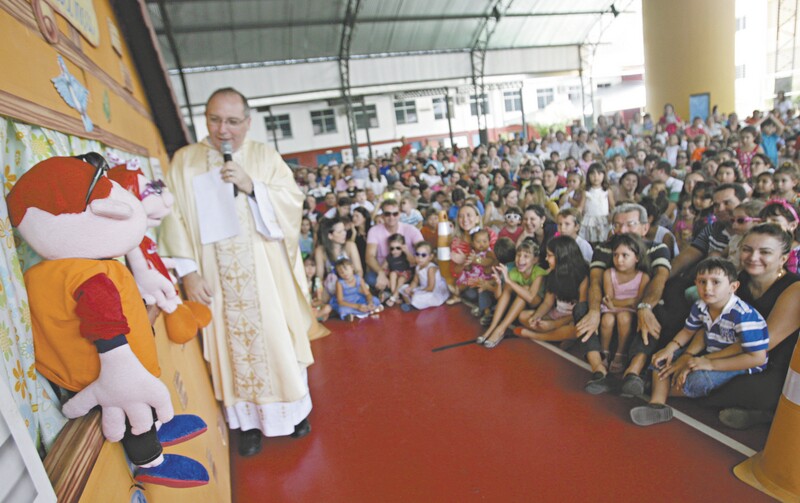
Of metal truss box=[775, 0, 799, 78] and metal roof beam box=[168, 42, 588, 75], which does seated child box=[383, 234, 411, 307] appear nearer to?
metal roof beam box=[168, 42, 588, 75]

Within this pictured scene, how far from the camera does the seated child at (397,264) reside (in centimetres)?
509

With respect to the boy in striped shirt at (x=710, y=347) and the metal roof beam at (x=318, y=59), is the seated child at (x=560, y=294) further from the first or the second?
the metal roof beam at (x=318, y=59)

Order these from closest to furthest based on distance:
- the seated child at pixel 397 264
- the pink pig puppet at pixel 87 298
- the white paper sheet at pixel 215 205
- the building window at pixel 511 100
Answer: the pink pig puppet at pixel 87 298
the white paper sheet at pixel 215 205
the seated child at pixel 397 264
the building window at pixel 511 100

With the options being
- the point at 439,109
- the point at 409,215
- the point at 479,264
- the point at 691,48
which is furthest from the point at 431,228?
the point at 439,109

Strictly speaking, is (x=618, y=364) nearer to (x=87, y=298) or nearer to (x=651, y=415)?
(x=651, y=415)

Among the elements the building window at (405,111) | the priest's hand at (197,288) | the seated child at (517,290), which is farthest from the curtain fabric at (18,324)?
the building window at (405,111)

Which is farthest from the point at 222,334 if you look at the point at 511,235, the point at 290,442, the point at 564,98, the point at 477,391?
the point at 564,98

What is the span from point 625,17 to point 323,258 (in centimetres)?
1792

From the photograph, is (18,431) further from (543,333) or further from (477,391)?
(543,333)

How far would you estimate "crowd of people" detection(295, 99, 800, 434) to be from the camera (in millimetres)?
2367

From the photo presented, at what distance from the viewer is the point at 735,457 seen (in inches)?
84.6

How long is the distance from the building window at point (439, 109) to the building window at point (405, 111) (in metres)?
1.11

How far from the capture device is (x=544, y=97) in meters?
25.5

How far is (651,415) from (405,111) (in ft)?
67.4
